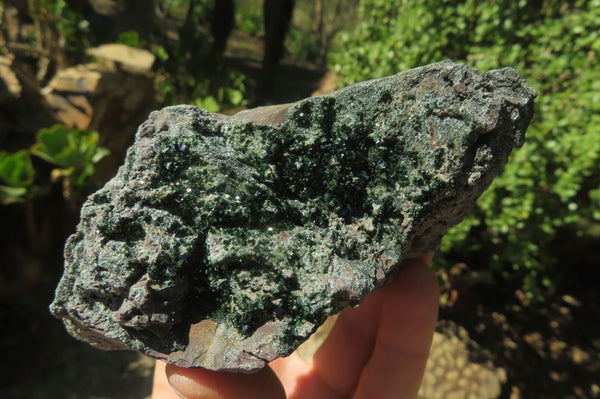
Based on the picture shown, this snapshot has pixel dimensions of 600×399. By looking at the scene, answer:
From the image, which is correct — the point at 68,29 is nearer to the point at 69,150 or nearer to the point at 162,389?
the point at 69,150

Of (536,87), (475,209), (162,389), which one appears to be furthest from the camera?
(475,209)

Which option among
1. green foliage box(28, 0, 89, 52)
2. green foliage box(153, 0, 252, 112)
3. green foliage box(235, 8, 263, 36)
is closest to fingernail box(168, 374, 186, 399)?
green foliage box(153, 0, 252, 112)

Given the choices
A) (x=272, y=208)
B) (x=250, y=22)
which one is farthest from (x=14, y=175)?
(x=250, y=22)

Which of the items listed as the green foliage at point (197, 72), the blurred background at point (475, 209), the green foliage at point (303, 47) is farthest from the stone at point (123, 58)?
the green foliage at point (303, 47)

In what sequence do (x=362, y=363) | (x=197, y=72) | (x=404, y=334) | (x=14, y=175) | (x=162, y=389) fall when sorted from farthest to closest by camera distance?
(x=197, y=72) < (x=14, y=175) < (x=362, y=363) < (x=404, y=334) < (x=162, y=389)

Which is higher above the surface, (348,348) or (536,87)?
(536,87)

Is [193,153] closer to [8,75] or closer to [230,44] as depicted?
[8,75]

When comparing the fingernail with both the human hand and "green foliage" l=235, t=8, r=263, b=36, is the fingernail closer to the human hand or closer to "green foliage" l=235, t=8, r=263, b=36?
the human hand

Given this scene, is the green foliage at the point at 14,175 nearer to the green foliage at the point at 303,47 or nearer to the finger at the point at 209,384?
the finger at the point at 209,384
